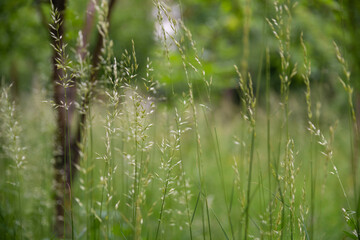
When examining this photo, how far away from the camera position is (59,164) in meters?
2.17

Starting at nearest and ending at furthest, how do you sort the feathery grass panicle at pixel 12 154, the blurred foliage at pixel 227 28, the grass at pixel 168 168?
the grass at pixel 168 168 → the feathery grass panicle at pixel 12 154 → the blurred foliage at pixel 227 28

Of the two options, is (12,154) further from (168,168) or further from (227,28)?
(227,28)

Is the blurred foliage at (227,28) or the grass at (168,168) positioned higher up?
the blurred foliage at (227,28)

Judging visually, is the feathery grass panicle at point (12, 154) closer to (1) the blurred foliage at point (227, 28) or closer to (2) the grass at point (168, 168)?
(2) the grass at point (168, 168)

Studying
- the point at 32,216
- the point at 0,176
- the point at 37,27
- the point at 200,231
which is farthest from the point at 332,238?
the point at 37,27

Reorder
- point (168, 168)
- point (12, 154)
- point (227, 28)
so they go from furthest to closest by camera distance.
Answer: point (227, 28), point (12, 154), point (168, 168)

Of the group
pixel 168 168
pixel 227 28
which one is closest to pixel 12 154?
pixel 168 168

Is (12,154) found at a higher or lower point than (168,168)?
higher

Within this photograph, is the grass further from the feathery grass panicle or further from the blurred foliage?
the blurred foliage

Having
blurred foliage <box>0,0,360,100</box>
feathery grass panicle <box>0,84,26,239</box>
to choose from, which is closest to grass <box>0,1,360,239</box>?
feathery grass panicle <box>0,84,26,239</box>

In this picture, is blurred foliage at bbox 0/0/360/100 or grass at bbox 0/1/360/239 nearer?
grass at bbox 0/1/360/239

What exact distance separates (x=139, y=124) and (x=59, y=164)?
125cm

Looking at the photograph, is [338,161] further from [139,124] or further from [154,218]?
[139,124]

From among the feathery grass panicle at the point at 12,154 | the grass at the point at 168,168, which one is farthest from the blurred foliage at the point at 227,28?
the feathery grass panicle at the point at 12,154
